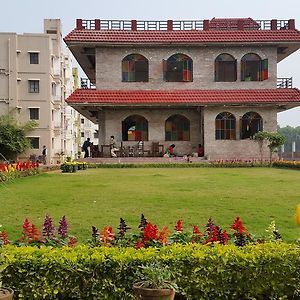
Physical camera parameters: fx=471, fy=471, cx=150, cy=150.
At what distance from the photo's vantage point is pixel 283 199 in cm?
1200

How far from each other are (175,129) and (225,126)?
339 cm

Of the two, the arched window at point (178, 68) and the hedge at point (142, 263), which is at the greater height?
the arched window at point (178, 68)

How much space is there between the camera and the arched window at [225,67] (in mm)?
32375

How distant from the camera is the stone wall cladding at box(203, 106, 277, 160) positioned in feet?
102

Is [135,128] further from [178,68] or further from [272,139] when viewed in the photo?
[272,139]

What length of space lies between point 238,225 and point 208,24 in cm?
2909

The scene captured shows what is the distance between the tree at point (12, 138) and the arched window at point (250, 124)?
2107cm

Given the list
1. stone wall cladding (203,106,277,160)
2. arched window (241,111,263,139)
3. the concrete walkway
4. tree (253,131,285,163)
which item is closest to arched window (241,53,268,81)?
stone wall cladding (203,106,277,160)

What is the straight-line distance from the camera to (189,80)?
1264 inches

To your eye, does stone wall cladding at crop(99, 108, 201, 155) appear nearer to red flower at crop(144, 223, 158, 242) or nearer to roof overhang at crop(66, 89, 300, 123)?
roof overhang at crop(66, 89, 300, 123)

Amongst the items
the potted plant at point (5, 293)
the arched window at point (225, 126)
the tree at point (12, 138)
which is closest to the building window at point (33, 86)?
the tree at point (12, 138)

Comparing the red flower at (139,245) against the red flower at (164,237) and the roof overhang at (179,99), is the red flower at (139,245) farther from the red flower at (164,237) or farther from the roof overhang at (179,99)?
the roof overhang at (179,99)

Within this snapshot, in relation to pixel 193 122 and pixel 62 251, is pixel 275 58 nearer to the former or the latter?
pixel 193 122

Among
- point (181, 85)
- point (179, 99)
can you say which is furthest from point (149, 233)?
point (181, 85)
